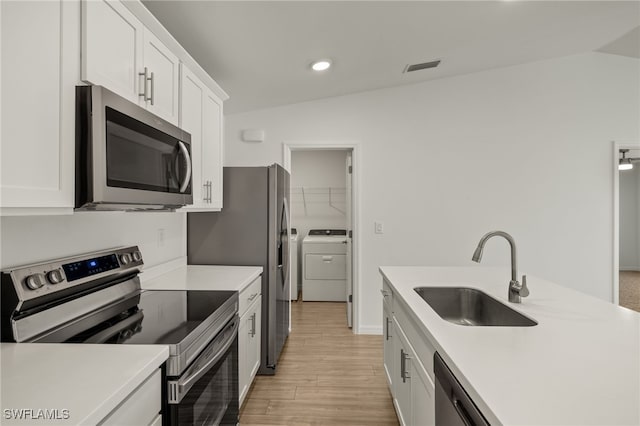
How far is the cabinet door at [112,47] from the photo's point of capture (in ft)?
3.42

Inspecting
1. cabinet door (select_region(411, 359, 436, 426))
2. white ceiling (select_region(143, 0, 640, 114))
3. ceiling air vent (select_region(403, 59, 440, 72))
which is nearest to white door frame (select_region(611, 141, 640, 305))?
white ceiling (select_region(143, 0, 640, 114))

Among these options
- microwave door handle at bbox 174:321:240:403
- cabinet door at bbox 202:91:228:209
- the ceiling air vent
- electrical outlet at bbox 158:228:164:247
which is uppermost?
the ceiling air vent

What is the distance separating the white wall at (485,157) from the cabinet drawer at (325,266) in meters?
1.15

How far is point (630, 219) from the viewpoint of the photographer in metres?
4.61

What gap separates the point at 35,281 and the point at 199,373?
0.66m

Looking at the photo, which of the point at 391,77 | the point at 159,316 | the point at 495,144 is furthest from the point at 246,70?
the point at 495,144

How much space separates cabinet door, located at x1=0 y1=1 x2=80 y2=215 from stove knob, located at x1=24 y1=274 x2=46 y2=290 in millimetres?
350

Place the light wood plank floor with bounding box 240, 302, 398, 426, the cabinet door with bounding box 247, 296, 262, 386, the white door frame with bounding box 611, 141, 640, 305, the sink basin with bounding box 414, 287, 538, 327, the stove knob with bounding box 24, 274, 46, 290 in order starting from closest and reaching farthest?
the stove knob with bounding box 24, 274, 46, 290 < the sink basin with bounding box 414, 287, 538, 327 < the light wood plank floor with bounding box 240, 302, 398, 426 < the cabinet door with bounding box 247, 296, 262, 386 < the white door frame with bounding box 611, 141, 640, 305

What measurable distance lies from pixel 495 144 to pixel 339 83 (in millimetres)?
1772

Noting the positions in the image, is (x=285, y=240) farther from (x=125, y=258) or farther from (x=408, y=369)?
(x=408, y=369)

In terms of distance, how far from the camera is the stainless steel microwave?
1014mm

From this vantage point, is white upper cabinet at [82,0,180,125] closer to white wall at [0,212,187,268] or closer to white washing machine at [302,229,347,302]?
white wall at [0,212,187,268]

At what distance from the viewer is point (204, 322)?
1.30 m

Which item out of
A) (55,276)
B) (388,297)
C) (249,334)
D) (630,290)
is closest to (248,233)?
(249,334)
